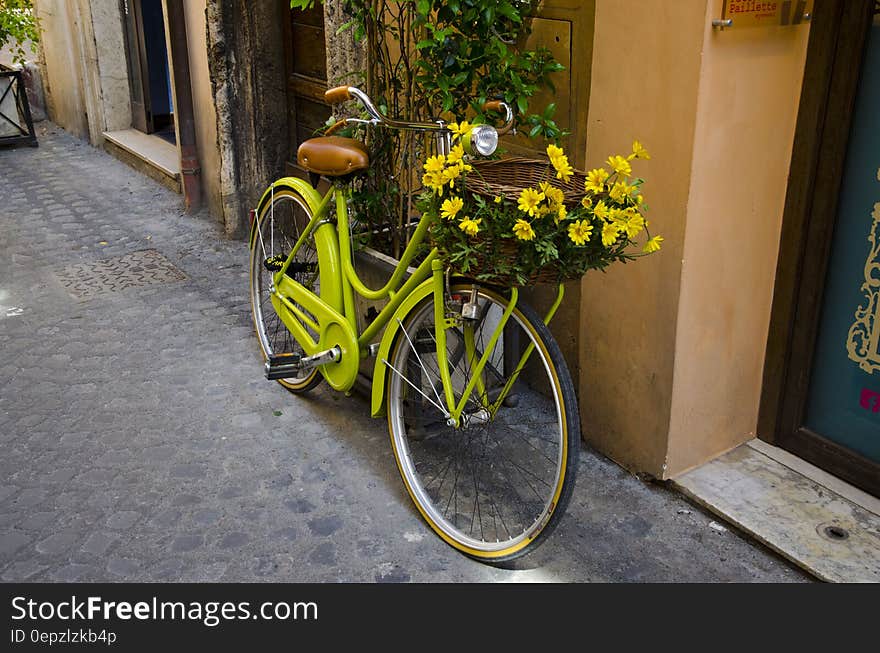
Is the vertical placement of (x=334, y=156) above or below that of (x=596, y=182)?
below

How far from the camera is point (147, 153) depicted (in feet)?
28.5

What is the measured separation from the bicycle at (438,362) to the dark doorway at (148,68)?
5.54 meters

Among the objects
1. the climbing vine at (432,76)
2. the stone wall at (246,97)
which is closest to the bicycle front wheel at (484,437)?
the climbing vine at (432,76)

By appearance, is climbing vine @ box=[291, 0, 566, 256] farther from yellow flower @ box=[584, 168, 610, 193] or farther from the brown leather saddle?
yellow flower @ box=[584, 168, 610, 193]

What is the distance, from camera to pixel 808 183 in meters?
3.55

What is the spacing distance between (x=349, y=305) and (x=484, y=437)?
31.1 inches

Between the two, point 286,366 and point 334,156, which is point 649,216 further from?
point 286,366

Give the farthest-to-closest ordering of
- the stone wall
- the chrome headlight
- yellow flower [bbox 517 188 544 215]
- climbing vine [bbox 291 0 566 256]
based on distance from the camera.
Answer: the stone wall
climbing vine [bbox 291 0 566 256]
the chrome headlight
yellow flower [bbox 517 188 544 215]

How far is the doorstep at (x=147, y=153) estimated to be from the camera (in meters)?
8.12

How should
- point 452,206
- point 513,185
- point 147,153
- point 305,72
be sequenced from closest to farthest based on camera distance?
point 452,206
point 513,185
point 305,72
point 147,153

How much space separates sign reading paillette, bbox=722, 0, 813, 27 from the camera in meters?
3.18

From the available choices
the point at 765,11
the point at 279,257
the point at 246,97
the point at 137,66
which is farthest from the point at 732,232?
the point at 137,66

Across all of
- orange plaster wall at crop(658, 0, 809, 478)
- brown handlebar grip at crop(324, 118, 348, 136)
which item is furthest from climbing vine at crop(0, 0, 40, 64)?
orange plaster wall at crop(658, 0, 809, 478)

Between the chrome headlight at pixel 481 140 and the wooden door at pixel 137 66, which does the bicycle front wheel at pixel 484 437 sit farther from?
the wooden door at pixel 137 66
